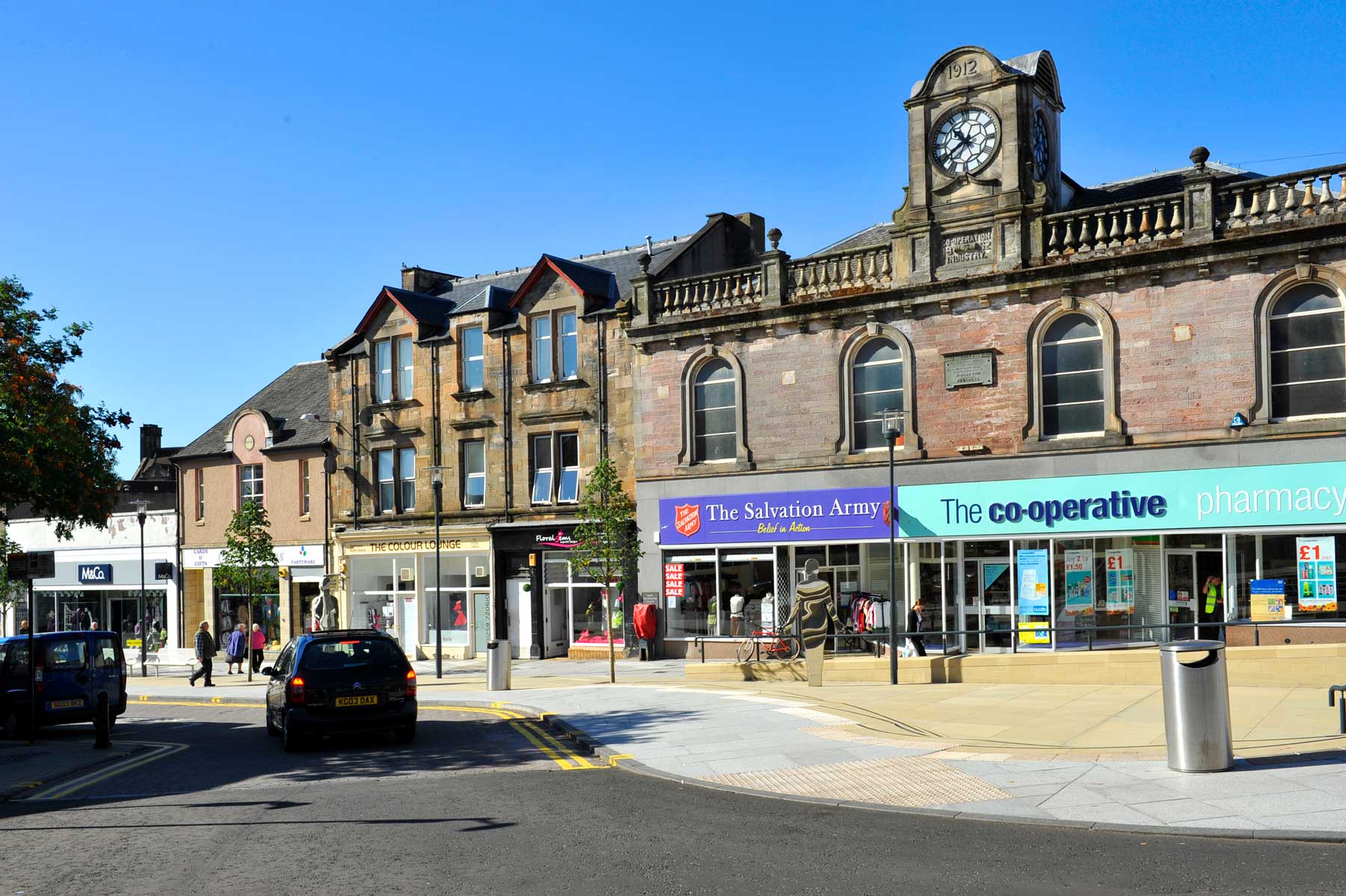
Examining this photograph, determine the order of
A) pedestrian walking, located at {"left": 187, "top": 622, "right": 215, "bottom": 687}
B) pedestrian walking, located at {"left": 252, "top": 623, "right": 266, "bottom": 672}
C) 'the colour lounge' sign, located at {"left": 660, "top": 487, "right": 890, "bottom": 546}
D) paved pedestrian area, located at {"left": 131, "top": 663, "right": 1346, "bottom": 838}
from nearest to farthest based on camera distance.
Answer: paved pedestrian area, located at {"left": 131, "top": 663, "right": 1346, "bottom": 838}, 'the colour lounge' sign, located at {"left": 660, "top": 487, "right": 890, "bottom": 546}, pedestrian walking, located at {"left": 187, "top": 622, "right": 215, "bottom": 687}, pedestrian walking, located at {"left": 252, "top": 623, "right": 266, "bottom": 672}

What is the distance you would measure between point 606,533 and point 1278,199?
55.4ft

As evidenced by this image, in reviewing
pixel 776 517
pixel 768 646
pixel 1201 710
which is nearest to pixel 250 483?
pixel 776 517

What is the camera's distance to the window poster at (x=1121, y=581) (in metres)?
25.9

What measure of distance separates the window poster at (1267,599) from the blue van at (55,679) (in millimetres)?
21009

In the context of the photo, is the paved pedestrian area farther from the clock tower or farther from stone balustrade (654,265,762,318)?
stone balustrade (654,265,762,318)

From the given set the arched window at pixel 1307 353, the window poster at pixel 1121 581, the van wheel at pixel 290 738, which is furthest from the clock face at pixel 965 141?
the van wheel at pixel 290 738

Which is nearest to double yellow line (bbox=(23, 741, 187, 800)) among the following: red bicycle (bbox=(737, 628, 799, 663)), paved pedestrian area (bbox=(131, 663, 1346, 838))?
paved pedestrian area (bbox=(131, 663, 1346, 838))

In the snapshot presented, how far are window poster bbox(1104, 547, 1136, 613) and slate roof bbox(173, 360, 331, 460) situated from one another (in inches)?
996

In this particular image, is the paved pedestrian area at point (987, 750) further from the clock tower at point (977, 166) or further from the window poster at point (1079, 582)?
the clock tower at point (977, 166)

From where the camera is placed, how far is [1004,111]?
27.8 meters

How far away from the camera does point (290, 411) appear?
144ft

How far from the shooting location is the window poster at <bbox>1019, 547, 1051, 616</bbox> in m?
26.8

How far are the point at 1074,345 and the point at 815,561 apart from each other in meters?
7.76

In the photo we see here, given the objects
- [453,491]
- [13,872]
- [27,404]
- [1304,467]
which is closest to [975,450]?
[1304,467]
